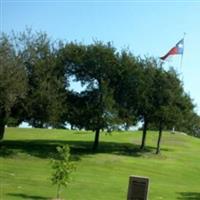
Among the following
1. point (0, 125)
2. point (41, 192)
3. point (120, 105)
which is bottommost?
point (41, 192)

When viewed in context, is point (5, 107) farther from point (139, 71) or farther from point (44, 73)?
point (139, 71)

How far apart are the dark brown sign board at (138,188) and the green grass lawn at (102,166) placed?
31.4 ft

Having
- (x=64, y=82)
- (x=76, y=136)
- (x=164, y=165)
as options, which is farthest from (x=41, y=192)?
(x=76, y=136)

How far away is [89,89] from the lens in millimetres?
49031

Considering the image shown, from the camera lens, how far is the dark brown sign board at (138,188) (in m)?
14.1

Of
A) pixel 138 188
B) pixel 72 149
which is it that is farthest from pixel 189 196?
pixel 72 149

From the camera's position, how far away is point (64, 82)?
1918 inches

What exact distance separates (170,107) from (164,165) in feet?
26.1

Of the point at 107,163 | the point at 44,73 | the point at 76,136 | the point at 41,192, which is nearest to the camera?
the point at 41,192

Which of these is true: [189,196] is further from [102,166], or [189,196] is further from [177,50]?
[177,50]

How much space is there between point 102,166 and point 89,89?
10197mm

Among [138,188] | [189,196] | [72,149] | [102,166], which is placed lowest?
[189,196]

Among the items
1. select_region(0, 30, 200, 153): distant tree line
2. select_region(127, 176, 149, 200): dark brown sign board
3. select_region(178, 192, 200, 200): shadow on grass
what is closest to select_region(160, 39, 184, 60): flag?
select_region(0, 30, 200, 153): distant tree line

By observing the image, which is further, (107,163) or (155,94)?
(155,94)
